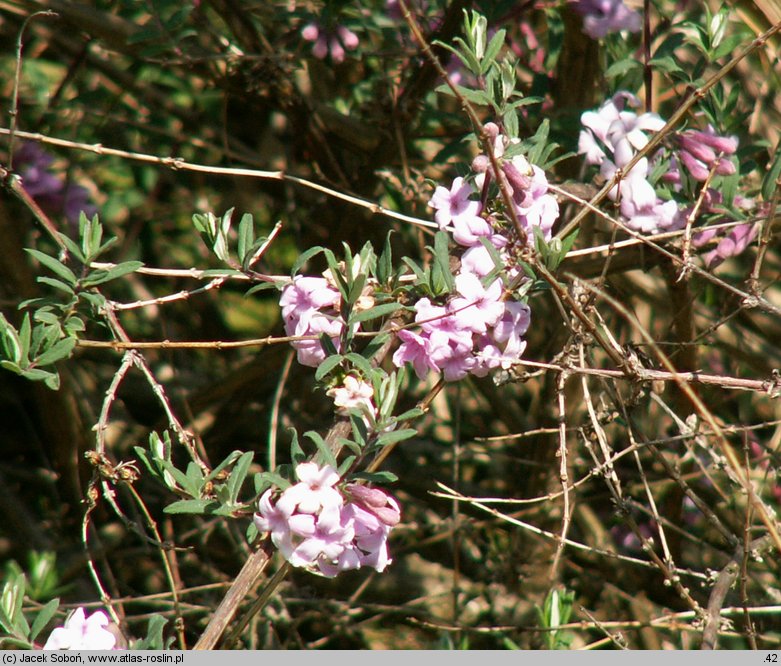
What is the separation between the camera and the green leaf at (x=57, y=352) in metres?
1.22

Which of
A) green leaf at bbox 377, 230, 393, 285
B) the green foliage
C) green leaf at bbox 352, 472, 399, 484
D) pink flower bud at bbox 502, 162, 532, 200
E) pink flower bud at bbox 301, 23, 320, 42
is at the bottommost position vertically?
the green foliage

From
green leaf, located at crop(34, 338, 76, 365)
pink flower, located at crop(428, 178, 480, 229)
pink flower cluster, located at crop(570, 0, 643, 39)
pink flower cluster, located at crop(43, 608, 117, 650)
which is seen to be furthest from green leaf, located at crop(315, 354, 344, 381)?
pink flower cluster, located at crop(570, 0, 643, 39)

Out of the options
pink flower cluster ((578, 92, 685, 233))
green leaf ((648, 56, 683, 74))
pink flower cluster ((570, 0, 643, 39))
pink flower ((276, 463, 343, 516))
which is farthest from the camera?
pink flower cluster ((570, 0, 643, 39))

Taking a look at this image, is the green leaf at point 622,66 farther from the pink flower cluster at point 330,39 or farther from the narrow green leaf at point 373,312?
the narrow green leaf at point 373,312

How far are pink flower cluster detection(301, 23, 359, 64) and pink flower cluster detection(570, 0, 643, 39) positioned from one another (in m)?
0.49

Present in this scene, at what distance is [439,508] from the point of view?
2.21 m

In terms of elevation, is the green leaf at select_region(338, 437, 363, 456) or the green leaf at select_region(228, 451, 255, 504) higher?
the green leaf at select_region(338, 437, 363, 456)

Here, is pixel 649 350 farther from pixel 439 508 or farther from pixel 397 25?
pixel 397 25

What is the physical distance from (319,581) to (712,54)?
5.15ft

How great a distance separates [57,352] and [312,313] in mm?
342

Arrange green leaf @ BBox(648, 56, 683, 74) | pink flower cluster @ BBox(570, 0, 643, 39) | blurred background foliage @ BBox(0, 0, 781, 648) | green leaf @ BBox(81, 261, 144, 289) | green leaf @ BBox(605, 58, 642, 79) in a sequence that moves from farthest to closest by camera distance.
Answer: blurred background foliage @ BBox(0, 0, 781, 648) < pink flower cluster @ BBox(570, 0, 643, 39) < green leaf @ BBox(605, 58, 642, 79) < green leaf @ BBox(648, 56, 683, 74) < green leaf @ BBox(81, 261, 144, 289)

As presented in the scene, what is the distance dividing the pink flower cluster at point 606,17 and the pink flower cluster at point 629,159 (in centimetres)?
35

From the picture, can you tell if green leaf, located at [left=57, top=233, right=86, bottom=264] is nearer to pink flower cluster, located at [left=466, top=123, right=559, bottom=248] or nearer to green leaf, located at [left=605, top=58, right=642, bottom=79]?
pink flower cluster, located at [left=466, top=123, right=559, bottom=248]

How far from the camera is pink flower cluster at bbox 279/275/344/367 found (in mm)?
1200
